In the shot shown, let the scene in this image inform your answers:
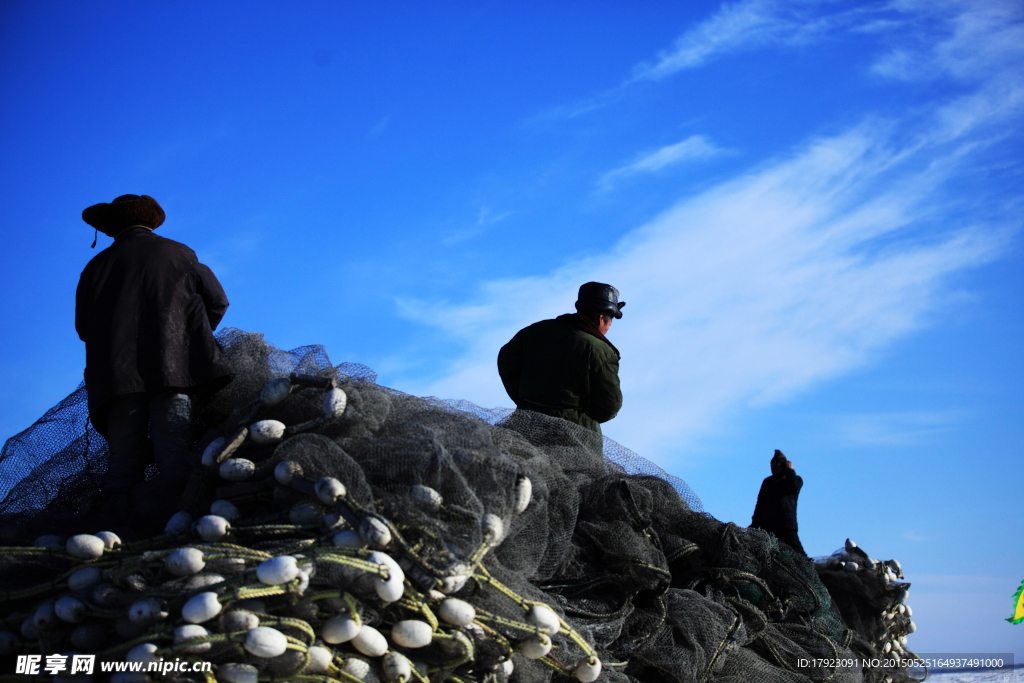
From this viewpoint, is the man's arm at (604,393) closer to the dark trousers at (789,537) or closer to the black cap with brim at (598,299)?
the black cap with brim at (598,299)

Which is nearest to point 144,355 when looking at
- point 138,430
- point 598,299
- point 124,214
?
point 138,430

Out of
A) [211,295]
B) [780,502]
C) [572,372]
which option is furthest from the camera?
[780,502]

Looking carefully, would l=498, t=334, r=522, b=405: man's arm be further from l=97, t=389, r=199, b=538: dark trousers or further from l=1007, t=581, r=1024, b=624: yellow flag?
l=1007, t=581, r=1024, b=624: yellow flag

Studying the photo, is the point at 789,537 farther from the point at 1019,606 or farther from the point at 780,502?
the point at 1019,606

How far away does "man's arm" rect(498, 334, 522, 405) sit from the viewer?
5.48 meters

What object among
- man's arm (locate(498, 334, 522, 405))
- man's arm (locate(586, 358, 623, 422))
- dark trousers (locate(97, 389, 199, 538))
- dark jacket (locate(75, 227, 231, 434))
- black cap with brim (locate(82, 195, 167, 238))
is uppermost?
man's arm (locate(498, 334, 522, 405))

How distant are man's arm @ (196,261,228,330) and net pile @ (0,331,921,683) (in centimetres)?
15

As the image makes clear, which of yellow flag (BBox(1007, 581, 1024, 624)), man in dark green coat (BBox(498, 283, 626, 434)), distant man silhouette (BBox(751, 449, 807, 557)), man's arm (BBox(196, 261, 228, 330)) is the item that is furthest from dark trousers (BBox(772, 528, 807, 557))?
man's arm (BBox(196, 261, 228, 330))

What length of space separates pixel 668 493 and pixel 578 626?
1091mm

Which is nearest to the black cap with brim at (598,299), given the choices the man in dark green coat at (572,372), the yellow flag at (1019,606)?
the man in dark green coat at (572,372)

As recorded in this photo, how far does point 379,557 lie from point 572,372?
261 centimetres

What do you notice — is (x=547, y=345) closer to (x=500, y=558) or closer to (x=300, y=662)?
(x=500, y=558)

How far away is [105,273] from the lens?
12.1ft

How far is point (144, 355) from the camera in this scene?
11.6 feet
